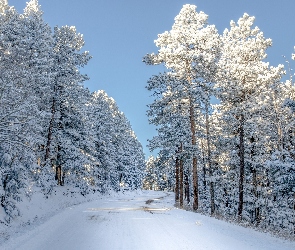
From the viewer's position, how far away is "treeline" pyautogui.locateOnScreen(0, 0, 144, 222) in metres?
15.8

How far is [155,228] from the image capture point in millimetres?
12375

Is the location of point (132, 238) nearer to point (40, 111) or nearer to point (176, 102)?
point (40, 111)

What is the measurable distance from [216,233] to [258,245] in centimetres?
183

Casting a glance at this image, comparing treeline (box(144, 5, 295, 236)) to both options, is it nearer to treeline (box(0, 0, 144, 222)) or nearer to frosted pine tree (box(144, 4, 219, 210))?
frosted pine tree (box(144, 4, 219, 210))

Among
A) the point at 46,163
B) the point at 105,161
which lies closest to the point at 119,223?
the point at 46,163

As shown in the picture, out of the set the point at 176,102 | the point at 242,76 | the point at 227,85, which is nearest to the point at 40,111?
the point at 176,102

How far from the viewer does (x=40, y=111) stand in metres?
19.9

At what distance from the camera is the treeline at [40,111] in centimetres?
1575

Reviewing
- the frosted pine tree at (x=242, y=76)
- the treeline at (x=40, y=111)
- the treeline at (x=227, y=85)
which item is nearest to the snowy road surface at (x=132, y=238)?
the treeline at (x=40, y=111)

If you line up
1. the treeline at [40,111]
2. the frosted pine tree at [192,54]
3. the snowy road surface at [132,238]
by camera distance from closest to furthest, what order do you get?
the snowy road surface at [132,238] → the treeline at [40,111] → the frosted pine tree at [192,54]

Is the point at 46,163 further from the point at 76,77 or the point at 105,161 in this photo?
the point at 105,161

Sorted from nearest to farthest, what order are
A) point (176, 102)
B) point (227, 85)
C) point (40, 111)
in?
point (40, 111)
point (227, 85)
point (176, 102)

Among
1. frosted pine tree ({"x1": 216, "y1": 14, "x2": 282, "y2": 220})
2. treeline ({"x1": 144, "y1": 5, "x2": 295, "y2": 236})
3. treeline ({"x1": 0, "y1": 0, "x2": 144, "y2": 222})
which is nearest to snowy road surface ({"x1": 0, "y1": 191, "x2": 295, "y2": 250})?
treeline ({"x1": 0, "y1": 0, "x2": 144, "y2": 222})

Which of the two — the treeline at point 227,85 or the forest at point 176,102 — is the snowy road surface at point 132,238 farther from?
the treeline at point 227,85
